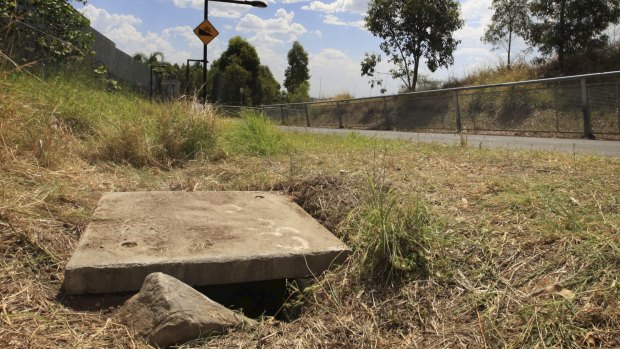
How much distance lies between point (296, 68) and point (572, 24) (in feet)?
Answer: 121

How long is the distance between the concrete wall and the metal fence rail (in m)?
5.46

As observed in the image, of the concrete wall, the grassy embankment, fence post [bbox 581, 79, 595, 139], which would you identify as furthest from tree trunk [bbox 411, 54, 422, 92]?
the grassy embankment

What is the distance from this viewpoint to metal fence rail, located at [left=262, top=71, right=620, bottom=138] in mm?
9648

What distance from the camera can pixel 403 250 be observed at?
2.52 m

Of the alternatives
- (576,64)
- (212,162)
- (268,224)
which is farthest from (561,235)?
(576,64)

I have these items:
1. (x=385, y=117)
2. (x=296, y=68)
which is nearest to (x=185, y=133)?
(x=385, y=117)

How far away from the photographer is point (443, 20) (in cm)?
2516

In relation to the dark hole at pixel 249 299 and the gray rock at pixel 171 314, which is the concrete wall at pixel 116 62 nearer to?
the dark hole at pixel 249 299

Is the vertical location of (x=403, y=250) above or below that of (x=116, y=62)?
below

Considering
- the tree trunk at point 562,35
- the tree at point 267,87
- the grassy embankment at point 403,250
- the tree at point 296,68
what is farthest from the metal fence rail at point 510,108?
the tree at point 296,68

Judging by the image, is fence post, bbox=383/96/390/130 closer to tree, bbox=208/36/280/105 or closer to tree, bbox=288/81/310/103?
tree, bbox=288/81/310/103

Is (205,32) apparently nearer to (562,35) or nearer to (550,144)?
(550,144)

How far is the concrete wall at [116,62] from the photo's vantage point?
1362 centimetres

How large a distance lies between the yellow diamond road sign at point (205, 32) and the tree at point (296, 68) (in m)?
36.1
